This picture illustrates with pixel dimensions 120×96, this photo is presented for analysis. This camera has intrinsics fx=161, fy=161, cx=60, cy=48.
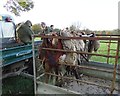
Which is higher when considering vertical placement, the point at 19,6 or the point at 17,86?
the point at 19,6

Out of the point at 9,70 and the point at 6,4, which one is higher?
the point at 6,4

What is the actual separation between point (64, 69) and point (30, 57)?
1.65 m

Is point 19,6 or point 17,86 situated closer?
point 17,86

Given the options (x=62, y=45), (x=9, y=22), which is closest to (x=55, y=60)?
(x=62, y=45)

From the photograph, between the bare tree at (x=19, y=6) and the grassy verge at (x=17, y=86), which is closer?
the grassy verge at (x=17, y=86)

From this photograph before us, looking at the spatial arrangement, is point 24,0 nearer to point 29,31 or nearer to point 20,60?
point 29,31

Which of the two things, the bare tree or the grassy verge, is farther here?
the bare tree

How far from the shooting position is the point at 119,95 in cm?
255

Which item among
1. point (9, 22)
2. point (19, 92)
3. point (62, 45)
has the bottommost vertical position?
point (19, 92)

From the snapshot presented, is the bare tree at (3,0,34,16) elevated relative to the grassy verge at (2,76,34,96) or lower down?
elevated

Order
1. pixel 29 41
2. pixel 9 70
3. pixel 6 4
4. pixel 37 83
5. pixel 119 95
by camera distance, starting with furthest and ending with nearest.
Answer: pixel 6 4
pixel 29 41
pixel 9 70
pixel 37 83
pixel 119 95

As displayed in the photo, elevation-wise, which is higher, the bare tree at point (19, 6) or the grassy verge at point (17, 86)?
the bare tree at point (19, 6)

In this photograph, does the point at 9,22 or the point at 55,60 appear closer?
the point at 55,60

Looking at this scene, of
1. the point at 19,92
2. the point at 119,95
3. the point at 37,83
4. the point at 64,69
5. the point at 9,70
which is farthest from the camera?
the point at 9,70
